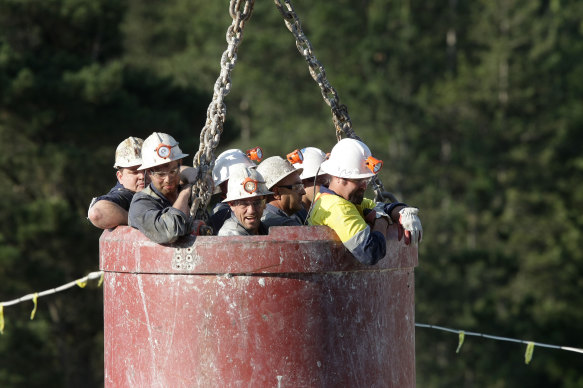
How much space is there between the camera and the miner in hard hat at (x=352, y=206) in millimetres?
4750

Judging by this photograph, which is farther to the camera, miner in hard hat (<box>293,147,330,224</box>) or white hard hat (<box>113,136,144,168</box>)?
miner in hard hat (<box>293,147,330,224</box>)

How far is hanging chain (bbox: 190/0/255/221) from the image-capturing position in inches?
197

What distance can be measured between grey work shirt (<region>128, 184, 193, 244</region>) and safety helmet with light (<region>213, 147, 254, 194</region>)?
898 mm

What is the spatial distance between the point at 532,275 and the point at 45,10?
14.9 meters

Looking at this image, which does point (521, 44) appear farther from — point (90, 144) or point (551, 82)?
point (90, 144)

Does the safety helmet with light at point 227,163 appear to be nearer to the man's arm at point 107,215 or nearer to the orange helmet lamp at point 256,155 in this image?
the orange helmet lamp at point 256,155

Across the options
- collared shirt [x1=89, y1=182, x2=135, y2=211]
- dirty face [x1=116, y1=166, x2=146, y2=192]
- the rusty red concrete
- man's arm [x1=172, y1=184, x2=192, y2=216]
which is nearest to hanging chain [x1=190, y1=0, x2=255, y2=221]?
man's arm [x1=172, y1=184, x2=192, y2=216]

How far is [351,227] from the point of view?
472 centimetres

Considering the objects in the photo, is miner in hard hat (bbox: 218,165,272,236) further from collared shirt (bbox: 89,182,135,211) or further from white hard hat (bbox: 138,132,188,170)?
collared shirt (bbox: 89,182,135,211)

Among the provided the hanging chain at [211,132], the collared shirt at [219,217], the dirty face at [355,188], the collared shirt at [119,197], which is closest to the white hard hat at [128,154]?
the collared shirt at [119,197]

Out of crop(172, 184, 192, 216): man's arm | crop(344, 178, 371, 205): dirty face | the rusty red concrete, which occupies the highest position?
crop(344, 178, 371, 205): dirty face

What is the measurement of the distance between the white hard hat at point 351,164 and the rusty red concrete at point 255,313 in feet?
1.35

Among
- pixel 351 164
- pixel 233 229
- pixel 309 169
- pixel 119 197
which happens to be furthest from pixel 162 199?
pixel 309 169

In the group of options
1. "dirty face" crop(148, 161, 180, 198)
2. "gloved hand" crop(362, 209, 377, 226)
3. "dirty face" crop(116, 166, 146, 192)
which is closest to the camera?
"gloved hand" crop(362, 209, 377, 226)
